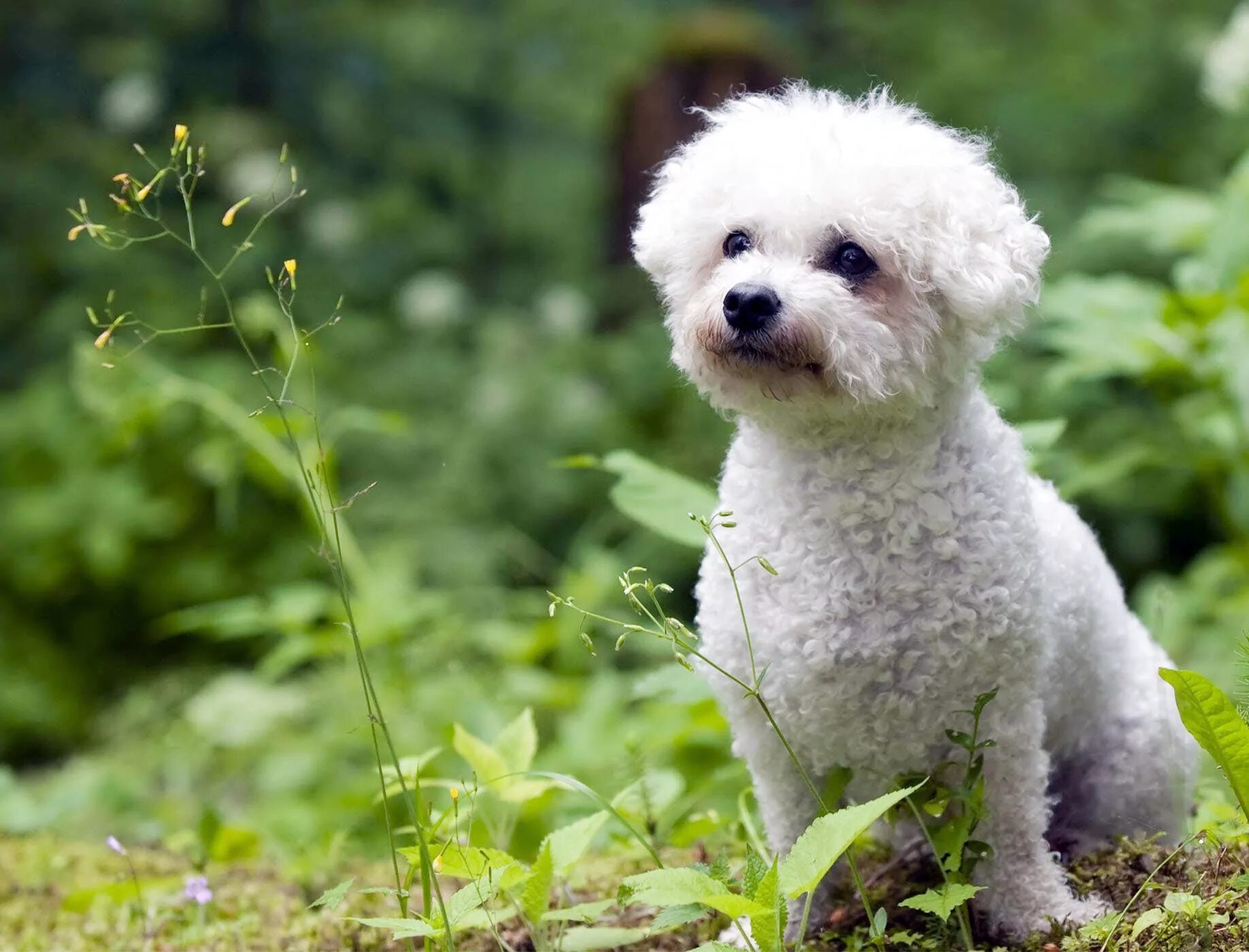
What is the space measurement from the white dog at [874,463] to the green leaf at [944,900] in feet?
0.67

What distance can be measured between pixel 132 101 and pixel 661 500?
4.50 m

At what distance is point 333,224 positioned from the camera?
6.30 meters

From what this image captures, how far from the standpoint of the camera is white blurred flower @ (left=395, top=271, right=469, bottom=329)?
6.11 metres

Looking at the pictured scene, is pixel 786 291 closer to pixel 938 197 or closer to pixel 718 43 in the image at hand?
pixel 938 197

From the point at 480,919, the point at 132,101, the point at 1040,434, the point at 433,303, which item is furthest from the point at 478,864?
the point at 132,101

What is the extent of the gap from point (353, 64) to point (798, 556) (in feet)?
18.4

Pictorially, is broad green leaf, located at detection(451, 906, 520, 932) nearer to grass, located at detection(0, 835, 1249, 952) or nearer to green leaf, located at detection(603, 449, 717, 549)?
grass, located at detection(0, 835, 1249, 952)

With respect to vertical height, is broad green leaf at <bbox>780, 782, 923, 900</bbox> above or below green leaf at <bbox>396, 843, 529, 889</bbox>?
below

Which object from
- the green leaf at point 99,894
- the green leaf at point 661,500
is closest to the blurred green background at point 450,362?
the green leaf at point 99,894

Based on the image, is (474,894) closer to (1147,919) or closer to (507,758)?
(507,758)

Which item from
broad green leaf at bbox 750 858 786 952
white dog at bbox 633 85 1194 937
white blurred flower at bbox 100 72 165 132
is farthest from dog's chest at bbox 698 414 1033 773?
white blurred flower at bbox 100 72 165 132

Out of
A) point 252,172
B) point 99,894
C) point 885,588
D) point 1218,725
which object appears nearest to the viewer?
point 1218,725

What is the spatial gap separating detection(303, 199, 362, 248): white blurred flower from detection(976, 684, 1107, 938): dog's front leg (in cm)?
496

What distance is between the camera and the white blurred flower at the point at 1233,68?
4.28 meters
